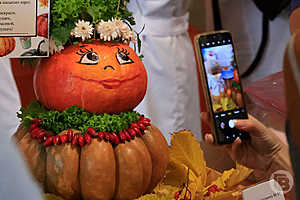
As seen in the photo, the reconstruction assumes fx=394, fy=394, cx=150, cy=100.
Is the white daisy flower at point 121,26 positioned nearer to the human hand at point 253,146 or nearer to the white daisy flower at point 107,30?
the white daisy flower at point 107,30

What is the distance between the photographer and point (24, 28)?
68cm

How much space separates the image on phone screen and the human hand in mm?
19

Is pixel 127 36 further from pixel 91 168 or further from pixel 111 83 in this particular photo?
pixel 91 168

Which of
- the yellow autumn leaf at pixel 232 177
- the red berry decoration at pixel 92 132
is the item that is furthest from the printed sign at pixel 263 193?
the red berry decoration at pixel 92 132

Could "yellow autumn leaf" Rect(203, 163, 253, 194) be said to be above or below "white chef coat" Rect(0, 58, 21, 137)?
below

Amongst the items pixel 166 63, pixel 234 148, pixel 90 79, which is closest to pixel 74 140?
pixel 90 79

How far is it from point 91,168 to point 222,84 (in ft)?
1.38

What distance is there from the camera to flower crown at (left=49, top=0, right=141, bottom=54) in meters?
0.73

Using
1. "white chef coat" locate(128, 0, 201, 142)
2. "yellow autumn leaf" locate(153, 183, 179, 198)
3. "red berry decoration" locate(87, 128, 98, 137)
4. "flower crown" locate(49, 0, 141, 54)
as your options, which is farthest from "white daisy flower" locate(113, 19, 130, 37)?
"white chef coat" locate(128, 0, 201, 142)

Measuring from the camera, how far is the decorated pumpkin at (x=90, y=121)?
0.67 m

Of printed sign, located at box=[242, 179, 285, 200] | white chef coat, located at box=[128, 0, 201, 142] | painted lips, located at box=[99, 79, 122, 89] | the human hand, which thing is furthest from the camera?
white chef coat, located at box=[128, 0, 201, 142]

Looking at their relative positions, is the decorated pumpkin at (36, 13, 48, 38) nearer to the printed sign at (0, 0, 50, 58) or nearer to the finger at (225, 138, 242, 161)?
the printed sign at (0, 0, 50, 58)

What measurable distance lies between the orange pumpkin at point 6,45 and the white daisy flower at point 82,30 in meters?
0.11

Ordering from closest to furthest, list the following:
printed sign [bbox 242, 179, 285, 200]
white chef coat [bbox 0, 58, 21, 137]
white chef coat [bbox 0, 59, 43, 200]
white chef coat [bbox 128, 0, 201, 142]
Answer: white chef coat [bbox 0, 59, 43, 200] → printed sign [bbox 242, 179, 285, 200] → white chef coat [bbox 0, 58, 21, 137] → white chef coat [bbox 128, 0, 201, 142]
